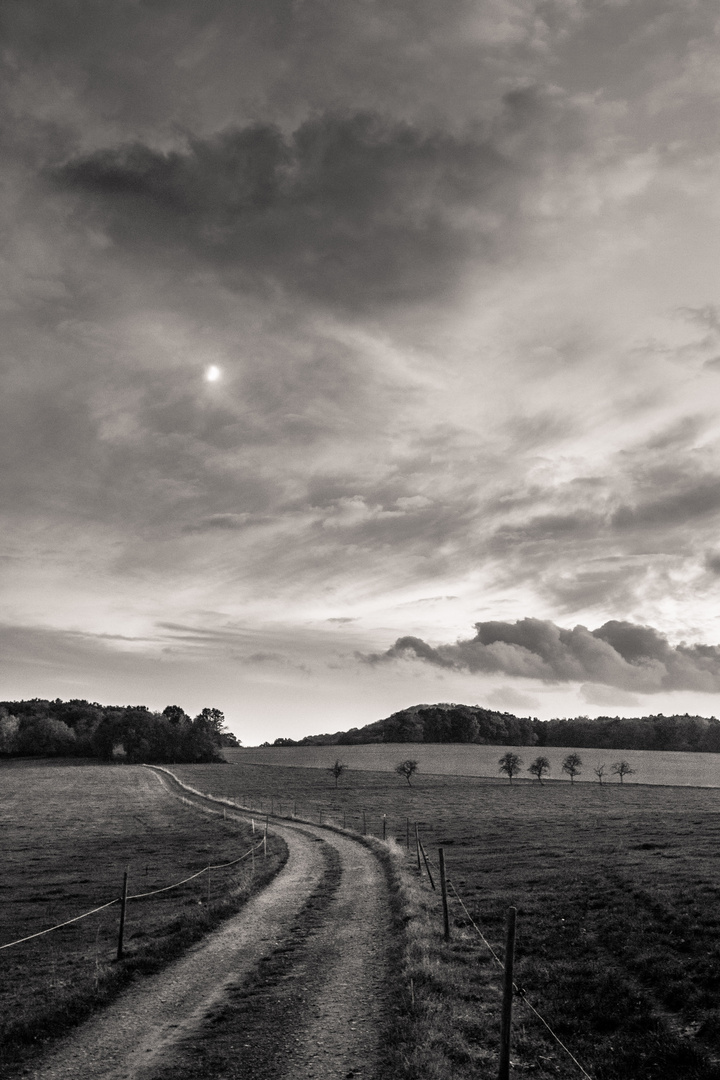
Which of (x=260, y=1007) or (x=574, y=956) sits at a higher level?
(x=260, y=1007)

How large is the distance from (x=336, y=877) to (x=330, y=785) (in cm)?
8615

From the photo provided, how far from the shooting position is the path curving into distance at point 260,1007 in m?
13.2

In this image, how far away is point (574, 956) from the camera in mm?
20797

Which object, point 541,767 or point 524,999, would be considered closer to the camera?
point 524,999

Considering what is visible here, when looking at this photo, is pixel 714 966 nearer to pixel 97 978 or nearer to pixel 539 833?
pixel 97 978

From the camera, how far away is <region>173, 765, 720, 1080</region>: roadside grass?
1367cm

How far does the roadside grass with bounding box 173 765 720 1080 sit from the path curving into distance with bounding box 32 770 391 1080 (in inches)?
42.9

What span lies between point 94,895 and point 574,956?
26.1m

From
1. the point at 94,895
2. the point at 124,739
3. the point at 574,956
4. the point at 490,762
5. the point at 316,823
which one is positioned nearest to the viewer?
the point at 574,956

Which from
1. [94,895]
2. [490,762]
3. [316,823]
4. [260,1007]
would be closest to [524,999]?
[260,1007]

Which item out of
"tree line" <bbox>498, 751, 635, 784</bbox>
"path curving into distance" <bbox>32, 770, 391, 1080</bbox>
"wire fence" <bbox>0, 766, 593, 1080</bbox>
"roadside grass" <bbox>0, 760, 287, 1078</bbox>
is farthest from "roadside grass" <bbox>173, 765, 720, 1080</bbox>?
"tree line" <bbox>498, 751, 635, 784</bbox>

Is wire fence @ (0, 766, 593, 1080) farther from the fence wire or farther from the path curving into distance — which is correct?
the path curving into distance

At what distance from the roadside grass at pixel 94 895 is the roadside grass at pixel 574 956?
26.2 feet

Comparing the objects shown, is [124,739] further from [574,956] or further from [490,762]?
[574,956]
